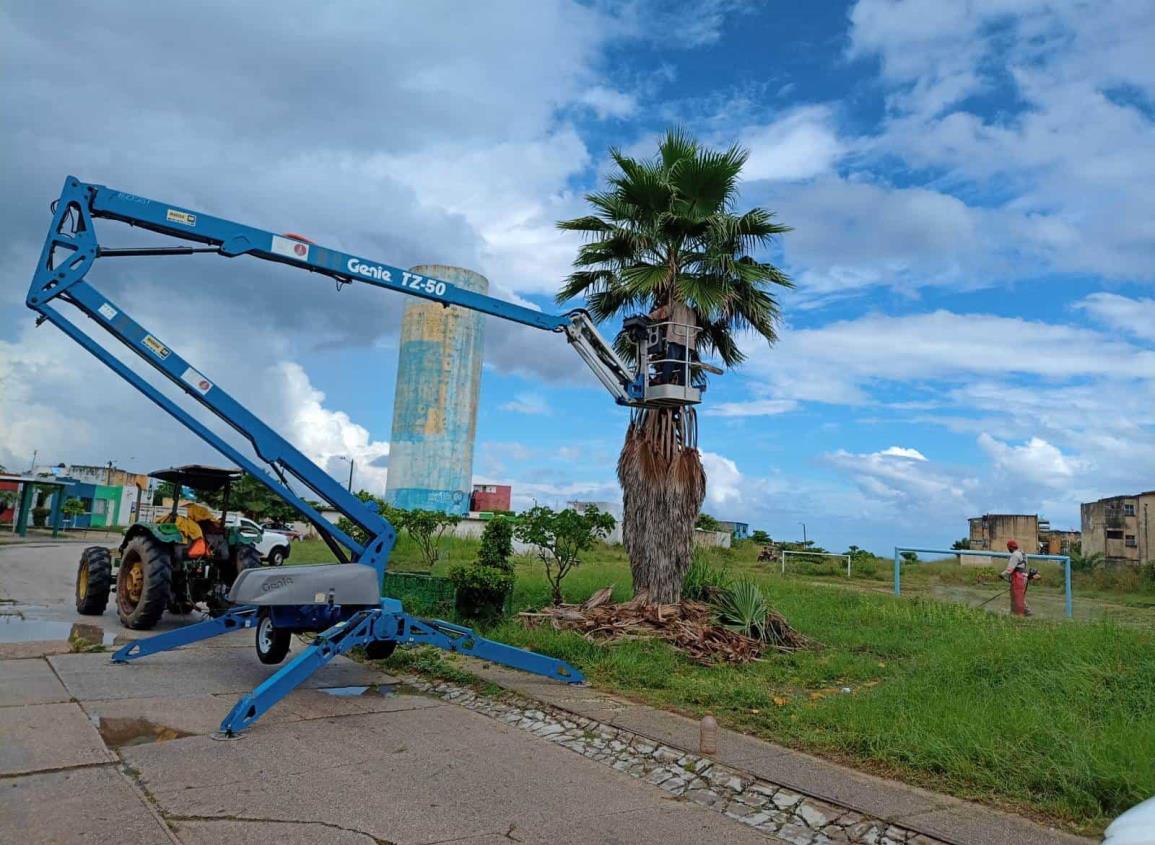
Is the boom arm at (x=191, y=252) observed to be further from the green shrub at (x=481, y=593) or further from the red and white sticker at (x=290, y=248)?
the green shrub at (x=481, y=593)

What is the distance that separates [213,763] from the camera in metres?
5.87

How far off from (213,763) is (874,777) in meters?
4.60

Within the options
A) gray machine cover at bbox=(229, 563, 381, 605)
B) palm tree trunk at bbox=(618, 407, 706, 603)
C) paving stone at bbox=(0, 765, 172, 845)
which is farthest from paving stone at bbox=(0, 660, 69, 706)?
palm tree trunk at bbox=(618, 407, 706, 603)

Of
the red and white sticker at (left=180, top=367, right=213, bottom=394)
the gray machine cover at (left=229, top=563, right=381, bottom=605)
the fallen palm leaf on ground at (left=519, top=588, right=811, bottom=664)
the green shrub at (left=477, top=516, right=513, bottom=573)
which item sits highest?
the red and white sticker at (left=180, top=367, right=213, bottom=394)

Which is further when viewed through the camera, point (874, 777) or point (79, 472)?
point (79, 472)

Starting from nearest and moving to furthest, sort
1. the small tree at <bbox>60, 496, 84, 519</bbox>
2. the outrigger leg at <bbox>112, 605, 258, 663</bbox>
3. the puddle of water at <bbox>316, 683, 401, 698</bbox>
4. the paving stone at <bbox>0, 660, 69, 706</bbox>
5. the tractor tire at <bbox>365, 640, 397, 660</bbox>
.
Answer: the paving stone at <bbox>0, 660, 69, 706</bbox>
the puddle of water at <bbox>316, 683, 401, 698</bbox>
the outrigger leg at <bbox>112, 605, 258, 663</bbox>
the tractor tire at <bbox>365, 640, 397, 660</bbox>
the small tree at <bbox>60, 496, 84, 519</bbox>

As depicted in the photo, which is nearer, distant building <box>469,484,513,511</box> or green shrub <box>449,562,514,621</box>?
green shrub <box>449,562,514,621</box>

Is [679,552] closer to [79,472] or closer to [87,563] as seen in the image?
[87,563]

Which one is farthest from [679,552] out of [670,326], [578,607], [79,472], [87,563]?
[79,472]

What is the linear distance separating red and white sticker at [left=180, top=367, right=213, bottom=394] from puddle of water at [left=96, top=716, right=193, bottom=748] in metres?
3.69

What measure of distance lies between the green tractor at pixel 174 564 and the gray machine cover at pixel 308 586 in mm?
3512

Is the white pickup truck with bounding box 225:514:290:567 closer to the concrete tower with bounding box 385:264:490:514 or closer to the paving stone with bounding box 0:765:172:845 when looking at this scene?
the concrete tower with bounding box 385:264:490:514

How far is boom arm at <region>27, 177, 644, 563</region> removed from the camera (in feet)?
29.5

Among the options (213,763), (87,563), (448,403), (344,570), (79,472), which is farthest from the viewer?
(79,472)
